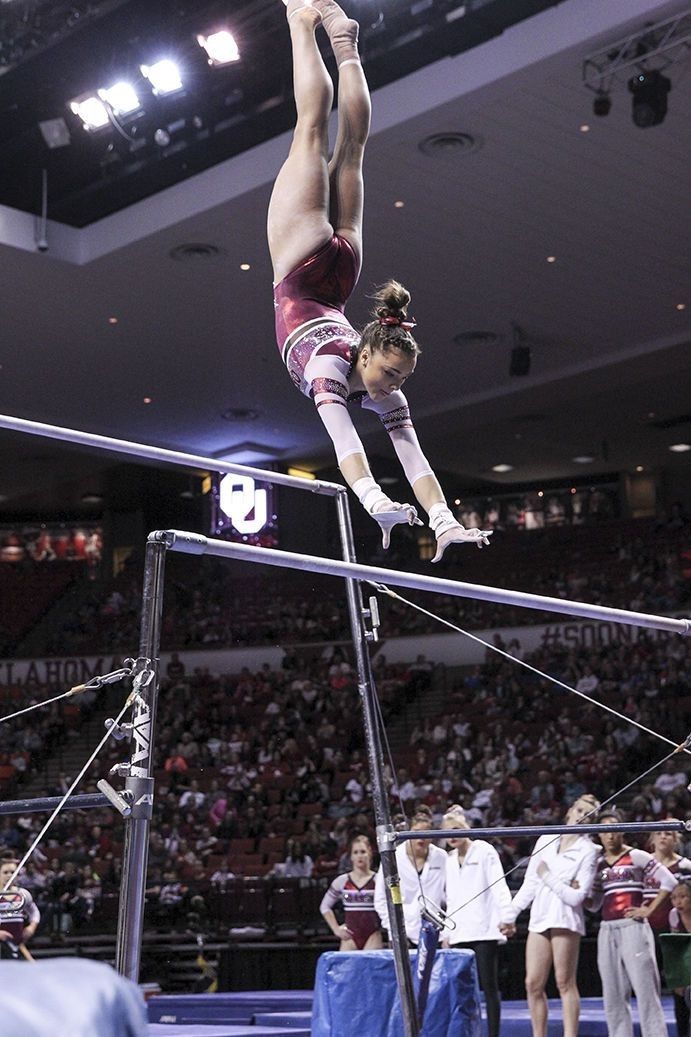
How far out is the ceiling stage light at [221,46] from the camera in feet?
30.8

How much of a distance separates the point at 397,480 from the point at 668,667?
847 centimetres

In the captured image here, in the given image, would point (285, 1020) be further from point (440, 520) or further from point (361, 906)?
point (440, 520)

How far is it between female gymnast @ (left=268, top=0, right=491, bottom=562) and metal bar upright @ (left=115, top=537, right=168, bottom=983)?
71 cm

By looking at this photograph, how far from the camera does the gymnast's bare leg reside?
409cm

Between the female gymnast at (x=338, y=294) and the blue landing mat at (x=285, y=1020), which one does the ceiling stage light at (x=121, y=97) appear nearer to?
the female gymnast at (x=338, y=294)

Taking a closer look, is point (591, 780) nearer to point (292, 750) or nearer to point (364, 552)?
point (292, 750)

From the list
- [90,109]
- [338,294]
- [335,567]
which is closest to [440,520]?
[335,567]

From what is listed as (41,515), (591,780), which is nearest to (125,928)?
(591,780)

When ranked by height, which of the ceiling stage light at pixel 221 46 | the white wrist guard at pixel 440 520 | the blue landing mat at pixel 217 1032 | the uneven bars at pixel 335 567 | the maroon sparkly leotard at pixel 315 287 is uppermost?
the ceiling stage light at pixel 221 46

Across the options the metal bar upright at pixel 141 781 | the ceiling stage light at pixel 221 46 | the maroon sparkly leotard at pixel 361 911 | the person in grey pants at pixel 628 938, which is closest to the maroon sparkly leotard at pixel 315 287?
the metal bar upright at pixel 141 781

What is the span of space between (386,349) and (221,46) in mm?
6348

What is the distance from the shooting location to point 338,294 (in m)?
4.24

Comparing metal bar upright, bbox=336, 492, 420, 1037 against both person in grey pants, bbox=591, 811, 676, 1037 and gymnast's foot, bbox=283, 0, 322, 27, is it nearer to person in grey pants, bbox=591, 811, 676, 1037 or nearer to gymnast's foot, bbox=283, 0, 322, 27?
gymnast's foot, bbox=283, 0, 322, 27

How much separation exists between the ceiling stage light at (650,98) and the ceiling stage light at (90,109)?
440 centimetres
